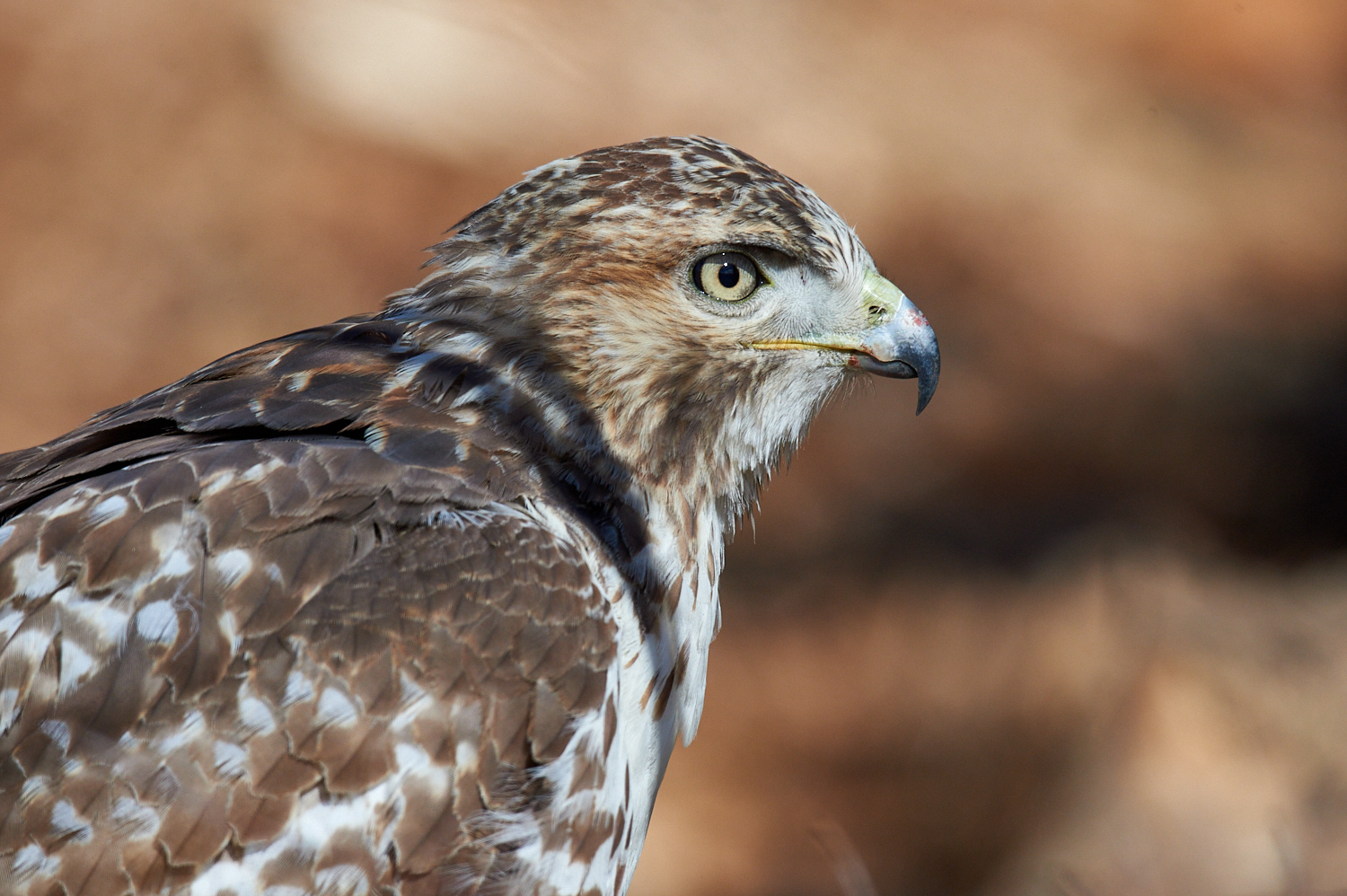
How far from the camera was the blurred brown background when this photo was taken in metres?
6.86

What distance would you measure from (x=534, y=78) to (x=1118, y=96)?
12.9 feet

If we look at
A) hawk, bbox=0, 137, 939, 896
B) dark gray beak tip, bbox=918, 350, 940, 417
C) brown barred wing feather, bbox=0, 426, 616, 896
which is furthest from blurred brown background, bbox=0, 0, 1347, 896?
brown barred wing feather, bbox=0, 426, 616, 896

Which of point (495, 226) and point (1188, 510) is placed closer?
point (495, 226)

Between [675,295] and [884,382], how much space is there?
4.59m

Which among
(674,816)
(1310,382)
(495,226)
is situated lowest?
(674,816)

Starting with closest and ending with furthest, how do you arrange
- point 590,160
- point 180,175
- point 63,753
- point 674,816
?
point 63,753
point 590,160
point 674,816
point 180,175

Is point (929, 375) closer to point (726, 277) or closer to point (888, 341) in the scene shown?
point (888, 341)

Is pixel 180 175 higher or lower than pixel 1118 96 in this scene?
lower

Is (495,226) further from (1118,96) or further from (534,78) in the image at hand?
(1118,96)

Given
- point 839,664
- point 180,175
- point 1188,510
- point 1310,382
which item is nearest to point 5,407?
point 180,175

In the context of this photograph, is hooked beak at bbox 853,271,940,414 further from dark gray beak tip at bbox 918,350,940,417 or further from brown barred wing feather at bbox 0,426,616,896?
brown barred wing feather at bbox 0,426,616,896

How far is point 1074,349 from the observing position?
25.1 ft

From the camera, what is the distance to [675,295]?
2949 mm

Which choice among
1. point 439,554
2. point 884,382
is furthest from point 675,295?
point 884,382
